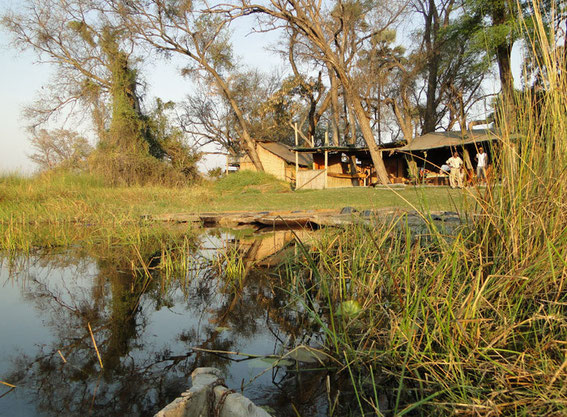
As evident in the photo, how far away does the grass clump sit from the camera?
21.2 meters

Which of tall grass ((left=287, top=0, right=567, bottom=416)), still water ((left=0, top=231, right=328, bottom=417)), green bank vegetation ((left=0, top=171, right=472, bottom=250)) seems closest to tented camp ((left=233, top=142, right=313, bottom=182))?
green bank vegetation ((left=0, top=171, right=472, bottom=250))

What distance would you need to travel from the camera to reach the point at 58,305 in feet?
10.8

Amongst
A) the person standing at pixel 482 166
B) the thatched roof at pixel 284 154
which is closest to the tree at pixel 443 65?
the thatched roof at pixel 284 154

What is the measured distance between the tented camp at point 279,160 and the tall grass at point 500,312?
23.7 m

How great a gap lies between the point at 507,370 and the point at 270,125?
3389cm

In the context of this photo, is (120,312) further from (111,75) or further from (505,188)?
(111,75)

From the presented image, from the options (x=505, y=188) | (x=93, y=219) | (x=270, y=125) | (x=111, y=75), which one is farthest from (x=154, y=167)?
(x=505, y=188)

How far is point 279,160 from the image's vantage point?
26750 mm

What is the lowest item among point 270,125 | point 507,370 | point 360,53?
point 507,370

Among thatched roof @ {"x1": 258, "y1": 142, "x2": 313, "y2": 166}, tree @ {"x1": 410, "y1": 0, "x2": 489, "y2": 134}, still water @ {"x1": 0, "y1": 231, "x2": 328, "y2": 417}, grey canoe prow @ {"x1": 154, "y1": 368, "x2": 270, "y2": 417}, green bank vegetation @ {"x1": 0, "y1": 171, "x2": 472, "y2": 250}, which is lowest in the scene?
still water @ {"x1": 0, "y1": 231, "x2": 328, "y2": 417}

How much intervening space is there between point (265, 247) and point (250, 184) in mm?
17091

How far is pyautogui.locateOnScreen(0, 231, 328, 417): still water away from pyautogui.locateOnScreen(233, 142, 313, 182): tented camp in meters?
22.1

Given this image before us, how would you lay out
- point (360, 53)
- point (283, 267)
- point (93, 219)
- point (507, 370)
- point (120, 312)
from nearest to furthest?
point (507, 370) < point (120, 312) < point (283, 267) < point (93, 219) < point (360, 53)

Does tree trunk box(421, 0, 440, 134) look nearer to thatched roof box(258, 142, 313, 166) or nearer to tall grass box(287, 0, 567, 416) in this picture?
thatched roof box(258, 142, 313, 166)
